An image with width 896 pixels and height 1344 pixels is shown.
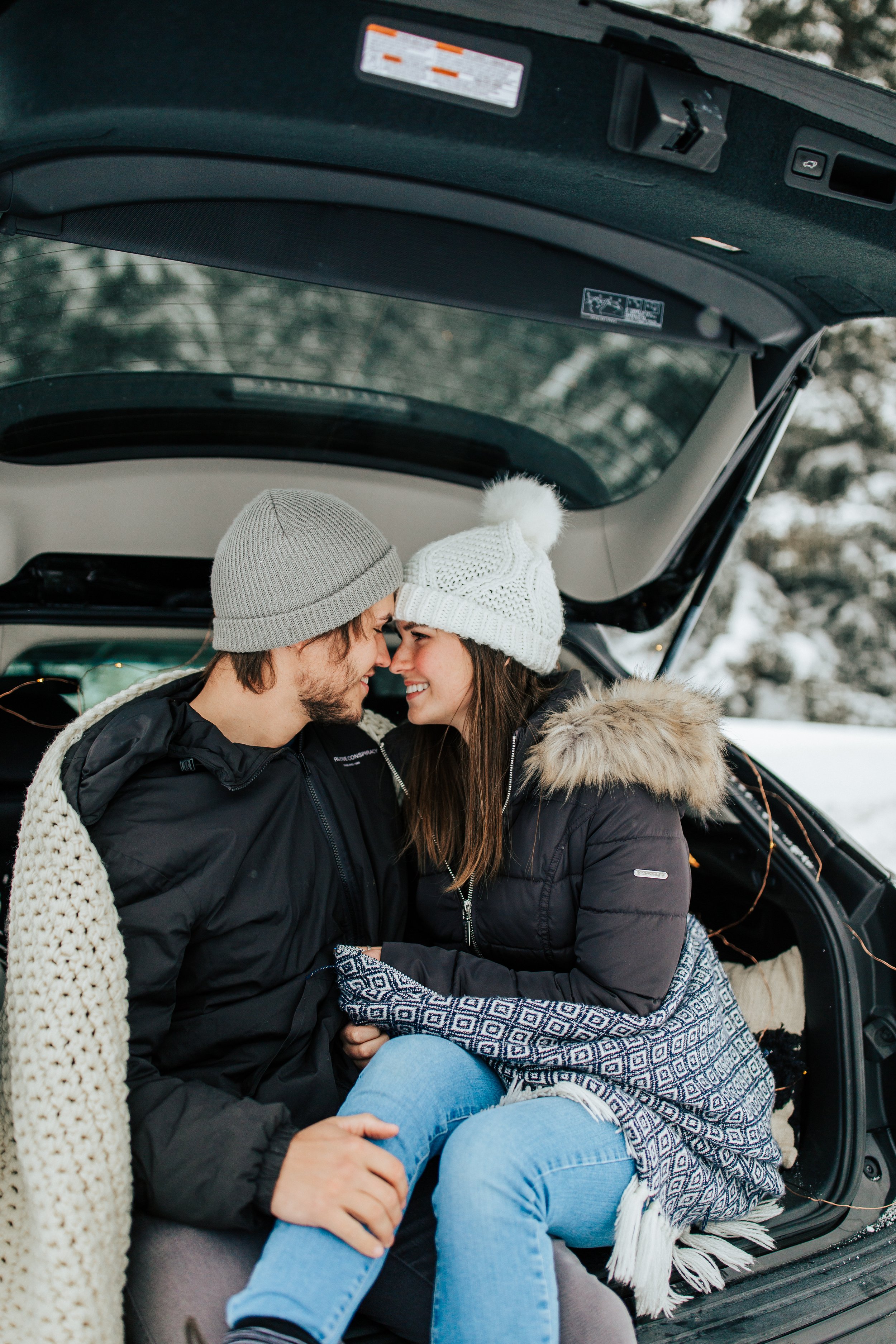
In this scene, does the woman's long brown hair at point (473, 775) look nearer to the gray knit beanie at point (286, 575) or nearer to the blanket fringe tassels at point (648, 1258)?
the gray knit beanie at point (286, 575)

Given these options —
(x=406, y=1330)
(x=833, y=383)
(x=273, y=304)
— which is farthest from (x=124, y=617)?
(x=833, y=383)

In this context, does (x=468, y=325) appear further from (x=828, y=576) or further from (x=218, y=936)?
(x=828, y=576)

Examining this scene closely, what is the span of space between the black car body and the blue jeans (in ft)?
0.98

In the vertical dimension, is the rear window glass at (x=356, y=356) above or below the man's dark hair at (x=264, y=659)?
above

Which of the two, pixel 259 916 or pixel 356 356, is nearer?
pixel 259 916

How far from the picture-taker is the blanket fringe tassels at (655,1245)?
4.46ft

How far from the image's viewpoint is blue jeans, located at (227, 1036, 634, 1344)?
1.16 meters

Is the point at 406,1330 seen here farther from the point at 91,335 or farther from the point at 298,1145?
the point at 91,335

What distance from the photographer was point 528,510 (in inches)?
76.0

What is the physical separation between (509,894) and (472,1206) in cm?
57

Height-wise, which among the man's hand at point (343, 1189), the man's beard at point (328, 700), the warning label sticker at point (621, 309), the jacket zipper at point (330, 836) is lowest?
the man's hand at point (343, 1189)

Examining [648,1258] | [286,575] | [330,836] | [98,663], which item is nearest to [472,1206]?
[648,1258]

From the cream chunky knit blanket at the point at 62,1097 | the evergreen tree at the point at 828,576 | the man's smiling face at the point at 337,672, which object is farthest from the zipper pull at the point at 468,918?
the evergreen tree at the point at 828,576

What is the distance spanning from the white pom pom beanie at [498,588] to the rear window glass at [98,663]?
724 millimetres
